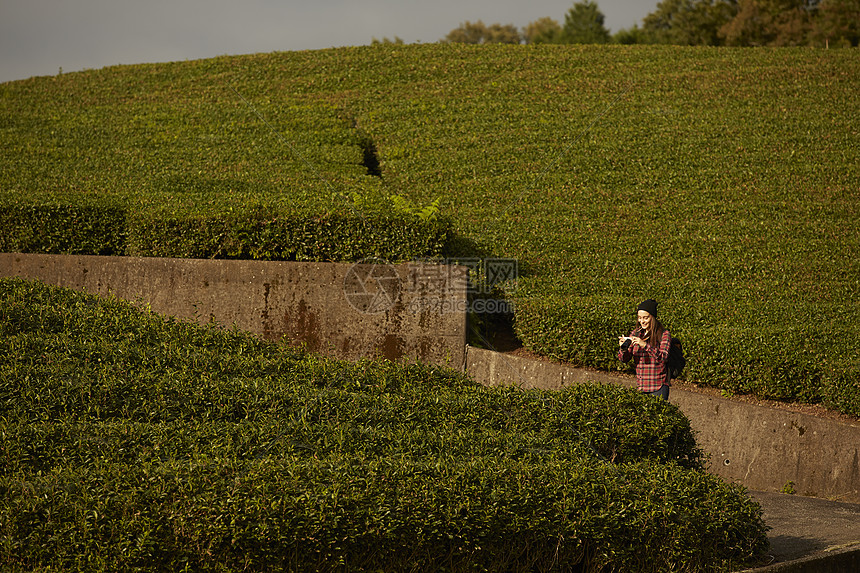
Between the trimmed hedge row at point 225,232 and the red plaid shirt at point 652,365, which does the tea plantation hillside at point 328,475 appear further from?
the trimmed hedge row at point 225,232

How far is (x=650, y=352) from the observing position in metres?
6.81

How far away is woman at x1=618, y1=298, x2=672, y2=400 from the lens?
677 centimetres

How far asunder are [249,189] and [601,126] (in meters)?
8.39

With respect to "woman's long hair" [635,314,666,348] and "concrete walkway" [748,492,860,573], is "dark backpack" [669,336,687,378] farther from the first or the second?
"concrete walkway" [748,492,860,573]

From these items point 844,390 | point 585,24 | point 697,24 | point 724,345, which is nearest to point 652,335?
point 724,345

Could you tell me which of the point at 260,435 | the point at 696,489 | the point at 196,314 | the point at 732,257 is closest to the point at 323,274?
the point at 196,314

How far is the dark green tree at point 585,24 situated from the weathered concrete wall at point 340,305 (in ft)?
111

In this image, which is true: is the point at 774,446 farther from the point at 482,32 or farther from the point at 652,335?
the point at 482,32

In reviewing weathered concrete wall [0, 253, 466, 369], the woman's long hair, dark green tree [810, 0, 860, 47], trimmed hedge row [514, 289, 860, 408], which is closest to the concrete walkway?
trimmed hedge row [514, 289, 860, 408]

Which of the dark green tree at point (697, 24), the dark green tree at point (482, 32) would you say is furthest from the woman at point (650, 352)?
the dark green tree at point (482, 32)

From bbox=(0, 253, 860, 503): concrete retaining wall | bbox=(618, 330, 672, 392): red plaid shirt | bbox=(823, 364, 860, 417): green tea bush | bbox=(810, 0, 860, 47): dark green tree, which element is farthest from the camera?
bbox=(810, 0, 860, 47): dark green tree

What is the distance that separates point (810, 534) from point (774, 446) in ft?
5.53

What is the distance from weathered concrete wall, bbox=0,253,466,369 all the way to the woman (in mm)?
2123

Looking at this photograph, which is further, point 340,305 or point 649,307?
point 340,305
